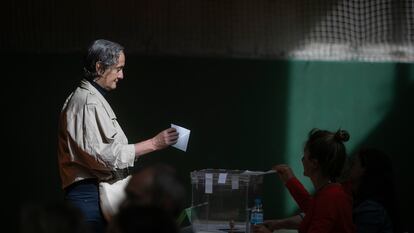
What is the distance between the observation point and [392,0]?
7344mm

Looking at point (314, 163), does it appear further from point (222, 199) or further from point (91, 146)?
point (91, 146)

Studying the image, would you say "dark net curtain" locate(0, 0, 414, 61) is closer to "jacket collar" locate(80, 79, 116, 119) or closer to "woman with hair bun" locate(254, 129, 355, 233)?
"jacket collar" locate(80, 79, 116, 119)

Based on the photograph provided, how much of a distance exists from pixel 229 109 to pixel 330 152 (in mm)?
2521

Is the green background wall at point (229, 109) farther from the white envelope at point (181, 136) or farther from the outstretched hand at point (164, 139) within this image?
the outstretched hand at point (164, 139)

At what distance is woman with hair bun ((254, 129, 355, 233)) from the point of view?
4539mm

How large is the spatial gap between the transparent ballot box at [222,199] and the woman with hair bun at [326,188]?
0.36 meters

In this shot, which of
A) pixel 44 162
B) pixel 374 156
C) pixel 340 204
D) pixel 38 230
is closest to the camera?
pixel 38 230

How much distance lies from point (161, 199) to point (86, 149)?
144cm

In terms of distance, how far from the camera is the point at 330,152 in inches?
187

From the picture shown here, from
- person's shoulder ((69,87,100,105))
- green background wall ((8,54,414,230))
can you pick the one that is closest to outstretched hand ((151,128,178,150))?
person's shoulder ((69,87,100,105))

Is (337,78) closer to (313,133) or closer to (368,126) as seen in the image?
(368,126)

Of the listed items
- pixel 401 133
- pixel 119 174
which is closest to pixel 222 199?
pixel 119 174

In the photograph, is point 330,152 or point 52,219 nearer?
point 52,219

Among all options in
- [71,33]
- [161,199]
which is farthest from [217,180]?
[71,33]
